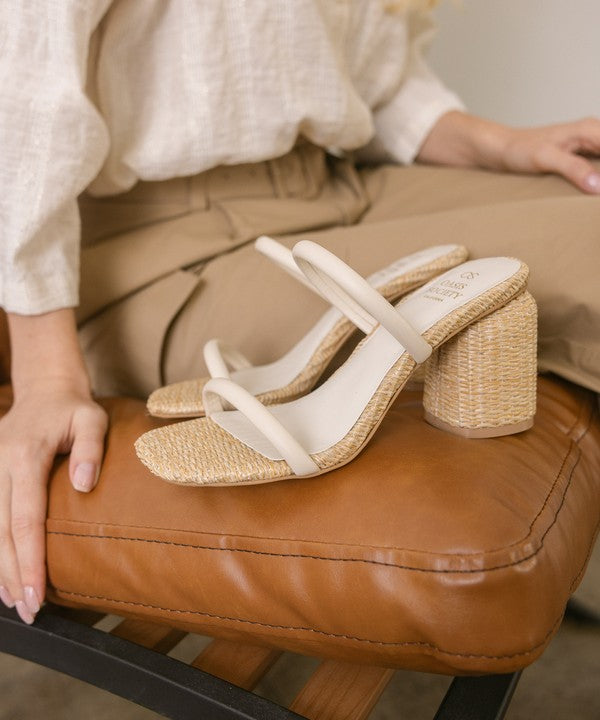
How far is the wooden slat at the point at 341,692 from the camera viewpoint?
0.52 metres

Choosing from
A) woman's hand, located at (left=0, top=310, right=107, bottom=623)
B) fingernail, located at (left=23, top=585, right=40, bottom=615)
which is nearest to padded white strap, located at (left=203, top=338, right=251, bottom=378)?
woman's hand, located at (left=0, top=310, right=107, bottom=623)

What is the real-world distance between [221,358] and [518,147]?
1.67 ft

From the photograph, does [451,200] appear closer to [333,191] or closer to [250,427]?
[333,191]

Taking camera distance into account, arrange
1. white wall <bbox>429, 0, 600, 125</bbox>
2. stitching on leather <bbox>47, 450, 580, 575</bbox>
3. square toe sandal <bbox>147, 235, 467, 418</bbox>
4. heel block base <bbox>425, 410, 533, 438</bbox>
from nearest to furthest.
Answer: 1. stitching on leather <bbox>47, 450, 580, 575</bbox>
2. heel block base <bbox>425, 410, 533, 438</bbox>
3. square toe sandal <bbox>147, 235, 467, 418</bbox>
4. white wall <bbox>429, 0, 600, 125</bbox>

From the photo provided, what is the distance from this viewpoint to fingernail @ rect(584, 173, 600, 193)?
0.79 meters

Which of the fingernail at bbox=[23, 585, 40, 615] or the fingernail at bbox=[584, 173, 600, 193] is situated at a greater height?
the fingernail at bbox=[584, 173, 600, 193]

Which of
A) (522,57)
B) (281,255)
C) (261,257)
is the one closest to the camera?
(281,255)

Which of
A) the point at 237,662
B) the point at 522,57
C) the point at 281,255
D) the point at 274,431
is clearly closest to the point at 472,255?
the point at 281,255

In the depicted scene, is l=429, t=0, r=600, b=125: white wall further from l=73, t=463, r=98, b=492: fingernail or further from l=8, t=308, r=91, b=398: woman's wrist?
l=73, t=463, r=98, b=492: fingernail

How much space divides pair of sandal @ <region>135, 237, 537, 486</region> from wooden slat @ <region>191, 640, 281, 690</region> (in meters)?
0.17

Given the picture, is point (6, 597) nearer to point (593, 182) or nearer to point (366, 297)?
point (366, 297)

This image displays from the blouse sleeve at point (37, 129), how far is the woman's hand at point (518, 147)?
20.0 inches

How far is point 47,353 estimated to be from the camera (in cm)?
68

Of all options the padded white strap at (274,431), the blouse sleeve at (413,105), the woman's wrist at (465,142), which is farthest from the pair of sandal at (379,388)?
the blouse sleeve at (413,105)
